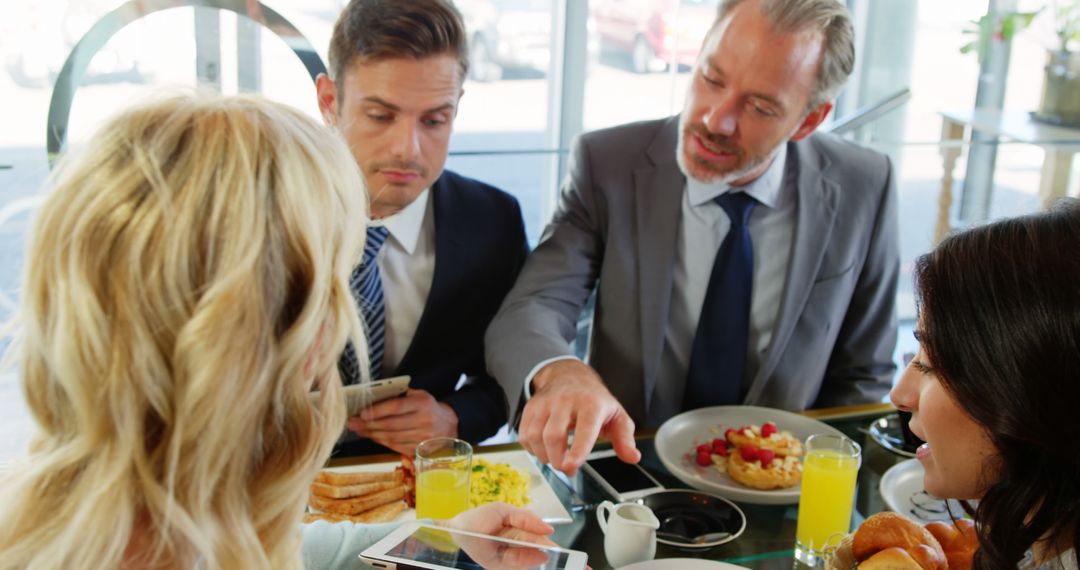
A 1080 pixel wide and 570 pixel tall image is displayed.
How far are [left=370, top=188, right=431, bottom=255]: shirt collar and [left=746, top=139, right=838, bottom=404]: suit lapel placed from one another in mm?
849

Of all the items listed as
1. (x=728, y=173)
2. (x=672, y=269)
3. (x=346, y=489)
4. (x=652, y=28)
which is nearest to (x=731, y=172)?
(x=728, y=173)

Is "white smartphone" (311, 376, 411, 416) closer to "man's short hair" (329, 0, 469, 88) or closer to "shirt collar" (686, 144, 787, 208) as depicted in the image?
"man's short hair" (329, 0, 469, 88)

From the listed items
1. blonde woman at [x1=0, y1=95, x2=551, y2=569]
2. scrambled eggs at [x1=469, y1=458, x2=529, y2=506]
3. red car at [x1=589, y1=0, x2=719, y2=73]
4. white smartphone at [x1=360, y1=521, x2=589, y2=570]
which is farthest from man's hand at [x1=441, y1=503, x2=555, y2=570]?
red car at [x1=589, y1=0, x2=719, y2=73]

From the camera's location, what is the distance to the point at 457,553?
1207 millimetres

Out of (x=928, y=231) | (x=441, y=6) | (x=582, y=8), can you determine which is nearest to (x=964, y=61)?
(x=928, y=231)

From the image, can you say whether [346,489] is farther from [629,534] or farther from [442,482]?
[629,534]

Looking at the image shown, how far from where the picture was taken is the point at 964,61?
16.0 ft

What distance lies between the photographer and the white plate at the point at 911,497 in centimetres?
162

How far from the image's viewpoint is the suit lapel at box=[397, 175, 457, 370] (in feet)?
7.02

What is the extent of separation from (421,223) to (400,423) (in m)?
0.53

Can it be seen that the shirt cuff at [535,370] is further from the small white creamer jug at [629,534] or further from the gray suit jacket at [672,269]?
the small white creamer jug at [629,534]

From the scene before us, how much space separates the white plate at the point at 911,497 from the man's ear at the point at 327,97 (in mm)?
1326

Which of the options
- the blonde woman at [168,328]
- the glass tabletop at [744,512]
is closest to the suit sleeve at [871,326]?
the glass tabletop at [744,512]

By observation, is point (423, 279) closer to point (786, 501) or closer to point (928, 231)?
point (786, 501)
